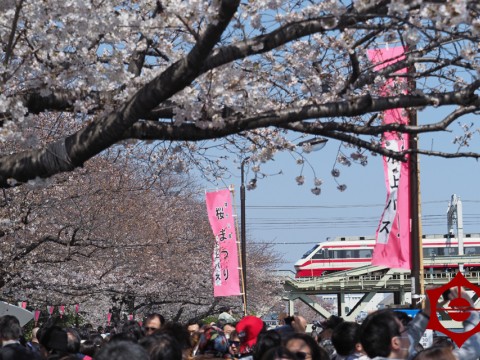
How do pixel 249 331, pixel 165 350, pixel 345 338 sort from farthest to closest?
pixel 249 331 < pixel 345 338 < pixel 165 350

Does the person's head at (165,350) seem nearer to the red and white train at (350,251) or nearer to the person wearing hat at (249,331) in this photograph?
the person wearing hat at (249,331)

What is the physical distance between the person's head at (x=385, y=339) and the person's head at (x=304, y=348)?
285mm

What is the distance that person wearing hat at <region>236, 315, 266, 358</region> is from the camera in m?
8.59

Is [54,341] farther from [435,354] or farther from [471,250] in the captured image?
[471,250]

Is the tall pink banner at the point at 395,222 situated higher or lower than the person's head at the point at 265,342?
higher

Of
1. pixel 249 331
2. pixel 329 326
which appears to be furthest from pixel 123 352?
pixel 329 326

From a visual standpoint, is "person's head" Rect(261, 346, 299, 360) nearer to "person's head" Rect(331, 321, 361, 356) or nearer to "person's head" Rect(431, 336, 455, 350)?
"person's head" Rect(431, 336, 455, 350)

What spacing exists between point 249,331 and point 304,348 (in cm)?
328

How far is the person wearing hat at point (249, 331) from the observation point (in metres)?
8.59

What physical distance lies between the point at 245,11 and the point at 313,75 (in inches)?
36.2

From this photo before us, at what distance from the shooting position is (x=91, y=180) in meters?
20.2

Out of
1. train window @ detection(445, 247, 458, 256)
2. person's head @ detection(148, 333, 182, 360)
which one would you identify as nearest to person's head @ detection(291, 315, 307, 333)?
person's head @ detection(148, 333, 182, 360)

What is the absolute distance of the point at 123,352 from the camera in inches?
159

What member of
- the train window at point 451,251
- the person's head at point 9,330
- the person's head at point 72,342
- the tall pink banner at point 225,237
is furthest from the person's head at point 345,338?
the train window at point 451,251
